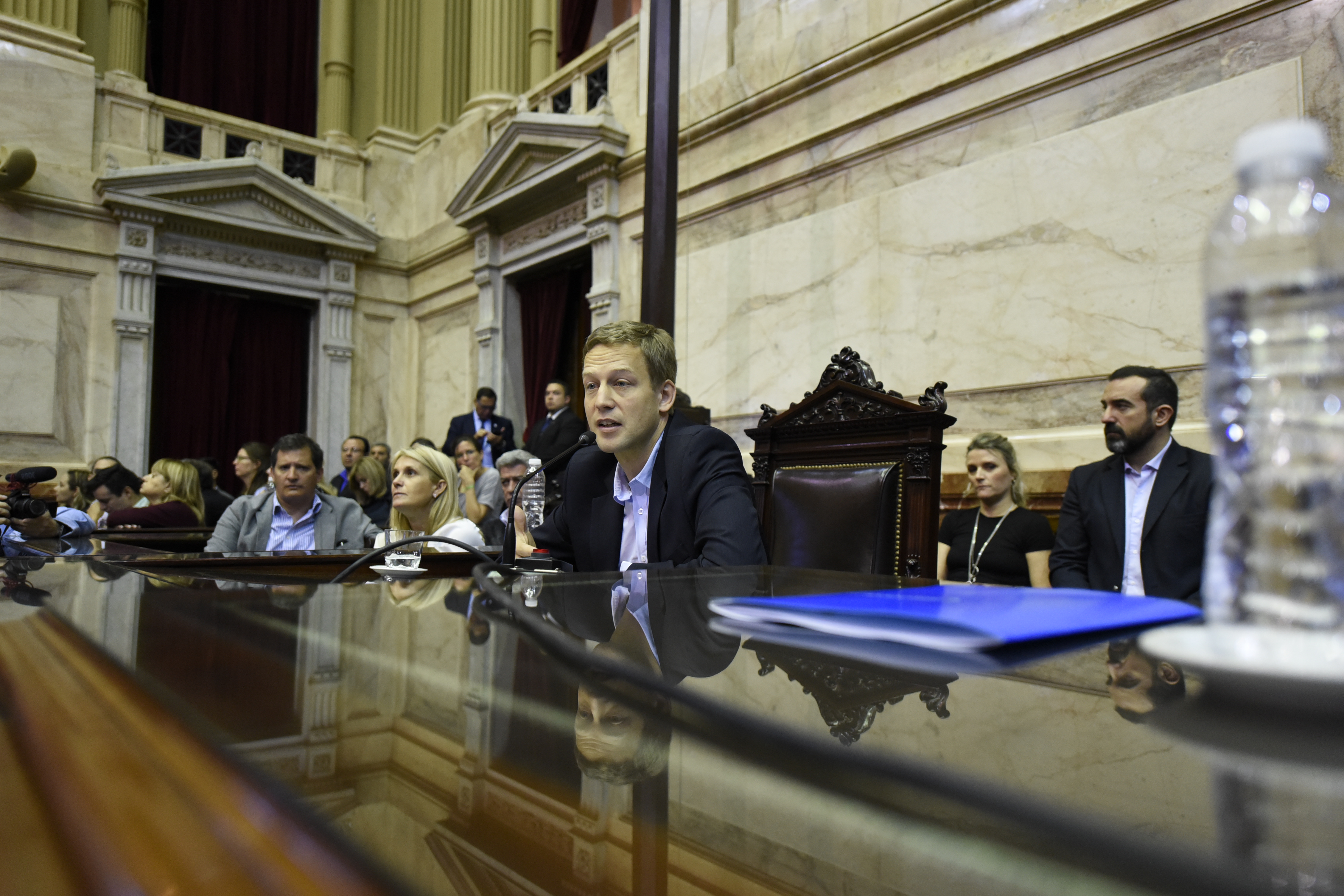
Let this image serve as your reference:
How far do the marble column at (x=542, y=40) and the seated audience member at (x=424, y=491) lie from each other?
6.60 m

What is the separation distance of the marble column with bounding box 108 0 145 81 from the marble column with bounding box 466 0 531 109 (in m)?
3.06

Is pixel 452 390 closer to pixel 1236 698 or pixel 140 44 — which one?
pixel 140 44

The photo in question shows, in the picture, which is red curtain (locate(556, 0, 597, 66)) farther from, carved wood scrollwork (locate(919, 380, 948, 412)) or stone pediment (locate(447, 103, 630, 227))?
carved wood scrollwork (locate(919, 380, 948, 412))

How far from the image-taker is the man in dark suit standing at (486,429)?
6.22m

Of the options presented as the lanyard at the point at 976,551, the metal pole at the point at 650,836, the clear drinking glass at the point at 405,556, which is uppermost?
the metal pole at the point at 650,836

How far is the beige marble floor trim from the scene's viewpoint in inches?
134

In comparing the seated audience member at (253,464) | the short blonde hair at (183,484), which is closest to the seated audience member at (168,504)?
the short blonde hair at (183,484)

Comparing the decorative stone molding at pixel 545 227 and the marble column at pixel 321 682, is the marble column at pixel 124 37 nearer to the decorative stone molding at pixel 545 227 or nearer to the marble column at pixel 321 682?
the decorative stone molding at pixel 545 227

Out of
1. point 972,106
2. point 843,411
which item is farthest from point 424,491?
point 972,106

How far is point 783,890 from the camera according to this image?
0.28 meters

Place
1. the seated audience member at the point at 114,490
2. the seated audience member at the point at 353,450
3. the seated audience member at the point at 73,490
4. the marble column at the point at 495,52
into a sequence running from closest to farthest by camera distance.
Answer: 1. the seated audience member at the point at 114,490
2. the seated audience member at the point at 73,490
3. the seated audience member at the point at 353,450
4. the marble column at the point at 495,52

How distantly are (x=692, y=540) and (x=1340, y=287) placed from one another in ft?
4.63

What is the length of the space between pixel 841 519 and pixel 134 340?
293 inches

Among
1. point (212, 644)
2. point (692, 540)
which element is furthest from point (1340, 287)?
point (692, 540)
